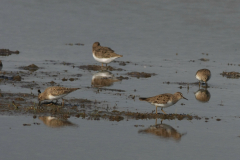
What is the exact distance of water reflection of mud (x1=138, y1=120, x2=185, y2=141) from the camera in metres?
16.5

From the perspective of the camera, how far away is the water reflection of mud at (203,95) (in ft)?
76.2

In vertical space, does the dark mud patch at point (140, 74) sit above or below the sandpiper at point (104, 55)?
below

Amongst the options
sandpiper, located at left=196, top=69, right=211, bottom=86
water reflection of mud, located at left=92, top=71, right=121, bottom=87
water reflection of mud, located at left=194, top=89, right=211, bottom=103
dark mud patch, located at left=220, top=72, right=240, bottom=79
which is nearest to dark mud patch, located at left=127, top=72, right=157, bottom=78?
water reflection of mud, located at left=92, top=71, right=121, bottom=87

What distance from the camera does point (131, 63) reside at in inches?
1309

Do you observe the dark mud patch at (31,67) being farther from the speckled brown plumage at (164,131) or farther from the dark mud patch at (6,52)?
the speckled brown plumage at (164,131)

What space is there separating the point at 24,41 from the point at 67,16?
12361mm

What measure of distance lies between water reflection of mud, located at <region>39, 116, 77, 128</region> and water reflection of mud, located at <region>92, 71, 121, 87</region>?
774 cm

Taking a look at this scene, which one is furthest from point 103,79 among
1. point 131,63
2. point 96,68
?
point 131,63

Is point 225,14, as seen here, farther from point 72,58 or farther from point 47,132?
point 47,132

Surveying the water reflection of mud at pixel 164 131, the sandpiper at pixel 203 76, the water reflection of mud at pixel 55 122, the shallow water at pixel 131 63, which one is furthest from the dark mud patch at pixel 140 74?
the water reflection of mud at pixel 55 122

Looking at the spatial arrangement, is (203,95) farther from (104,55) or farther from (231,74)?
(104,55)

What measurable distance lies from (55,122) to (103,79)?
1024 cm

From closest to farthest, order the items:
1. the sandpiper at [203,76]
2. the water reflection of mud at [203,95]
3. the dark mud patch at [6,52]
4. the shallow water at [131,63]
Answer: the shallow water at [131,63], the water reflection of mud at [203,95], the sandpiper at [203,76], the dark mud patch at [6,52]

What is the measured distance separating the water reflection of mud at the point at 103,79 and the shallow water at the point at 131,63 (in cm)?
42
